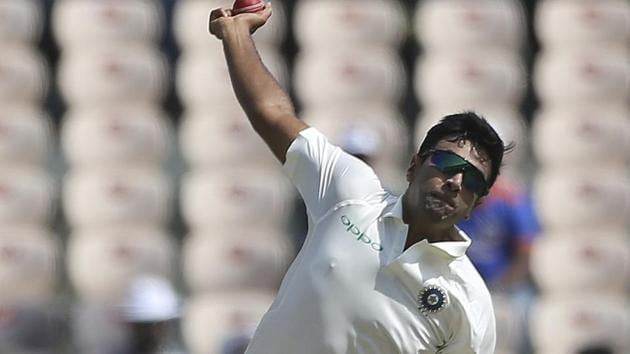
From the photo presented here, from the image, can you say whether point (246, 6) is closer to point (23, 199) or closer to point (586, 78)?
point (23, 199)

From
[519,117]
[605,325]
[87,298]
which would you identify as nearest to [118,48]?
[87,298]

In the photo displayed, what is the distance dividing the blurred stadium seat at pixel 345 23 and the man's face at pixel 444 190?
4.85m

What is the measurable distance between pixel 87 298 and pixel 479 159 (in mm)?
4383

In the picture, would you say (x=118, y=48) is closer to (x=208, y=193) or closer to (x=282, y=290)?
(x=208, y=193)

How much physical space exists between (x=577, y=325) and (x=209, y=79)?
86.1 inches

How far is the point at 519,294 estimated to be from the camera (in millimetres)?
7309

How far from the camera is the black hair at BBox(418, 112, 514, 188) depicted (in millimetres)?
3389

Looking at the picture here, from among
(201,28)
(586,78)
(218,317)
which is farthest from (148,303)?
(586,78)

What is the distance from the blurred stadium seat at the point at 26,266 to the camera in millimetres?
7473

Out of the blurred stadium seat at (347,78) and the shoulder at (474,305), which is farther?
the blurred stadium seat at (347,78)

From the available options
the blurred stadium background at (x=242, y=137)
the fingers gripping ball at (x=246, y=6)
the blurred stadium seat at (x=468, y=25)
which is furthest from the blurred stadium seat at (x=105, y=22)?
the fingers gripping ball at (x=246, y=6)

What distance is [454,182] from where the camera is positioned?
3.32 meters

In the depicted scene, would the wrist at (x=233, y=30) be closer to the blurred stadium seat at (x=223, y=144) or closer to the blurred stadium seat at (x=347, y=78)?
the blurred stadium seat at (x=223, y=144)

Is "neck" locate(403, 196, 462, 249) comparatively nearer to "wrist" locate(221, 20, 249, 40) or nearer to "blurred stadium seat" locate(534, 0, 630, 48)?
"wrist" locate(221, 20, 249, 40)
